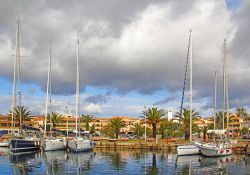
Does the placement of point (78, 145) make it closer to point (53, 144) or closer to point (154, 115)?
point (53, 144)

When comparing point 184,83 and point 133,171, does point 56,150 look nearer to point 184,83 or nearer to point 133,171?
point 184,83

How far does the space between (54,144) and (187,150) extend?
87.0ft

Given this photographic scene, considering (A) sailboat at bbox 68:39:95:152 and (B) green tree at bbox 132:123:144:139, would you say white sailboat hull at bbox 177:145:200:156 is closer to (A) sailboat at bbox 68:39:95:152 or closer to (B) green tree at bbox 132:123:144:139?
(A) sailboat at bbox 68:39:95:152

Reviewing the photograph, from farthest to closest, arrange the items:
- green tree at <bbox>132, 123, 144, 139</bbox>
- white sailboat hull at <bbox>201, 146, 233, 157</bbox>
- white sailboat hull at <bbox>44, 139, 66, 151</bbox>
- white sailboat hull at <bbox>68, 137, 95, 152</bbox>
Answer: green tree at <bbox>132, 123, 144, 139</bbox> → white sailboat hull at <bbox>44, 139, 66, 151</bbox> → white sailboat hull at <bbox>68, 137, 95, 152</bbox> → white sailboat hull at <bbox>201, 146, 233, 157</bbox>

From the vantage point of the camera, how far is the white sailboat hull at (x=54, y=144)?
77.5m

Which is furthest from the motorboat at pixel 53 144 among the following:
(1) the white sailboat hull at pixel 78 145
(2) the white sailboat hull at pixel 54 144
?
(1) the white sailboat hull at pixel 78 145

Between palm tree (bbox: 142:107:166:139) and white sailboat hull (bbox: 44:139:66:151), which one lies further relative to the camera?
palm tree (bbox: 142:107:166:139)

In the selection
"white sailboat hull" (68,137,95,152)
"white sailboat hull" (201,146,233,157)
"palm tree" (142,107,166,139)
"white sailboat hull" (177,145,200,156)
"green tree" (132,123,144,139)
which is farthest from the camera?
"green tree" (132,123,144,139)

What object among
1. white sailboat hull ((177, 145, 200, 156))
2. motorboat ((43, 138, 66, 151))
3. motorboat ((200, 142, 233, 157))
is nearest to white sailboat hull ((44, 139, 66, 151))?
motorboat ((43, 138, 66, 151))

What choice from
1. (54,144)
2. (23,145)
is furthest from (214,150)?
(23,145)

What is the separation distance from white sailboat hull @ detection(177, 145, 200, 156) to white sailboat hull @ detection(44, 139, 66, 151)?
25400 millimetres

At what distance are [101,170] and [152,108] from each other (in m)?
55.9

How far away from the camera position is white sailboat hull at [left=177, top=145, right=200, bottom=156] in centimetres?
6731

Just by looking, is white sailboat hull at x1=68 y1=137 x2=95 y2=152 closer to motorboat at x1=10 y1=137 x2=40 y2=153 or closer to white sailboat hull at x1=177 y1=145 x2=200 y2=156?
motorboat at x1=10 y1=137 x2=40 y2=153
